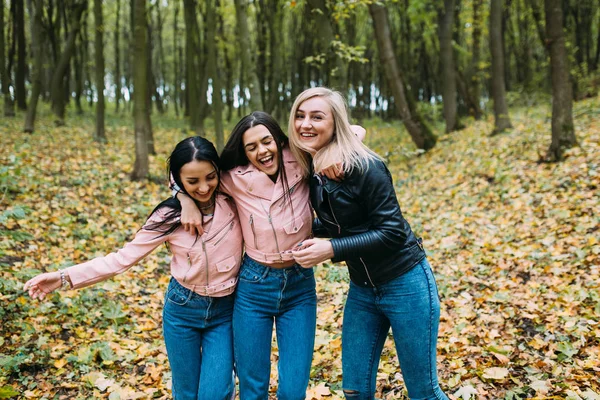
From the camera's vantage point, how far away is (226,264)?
2.75m

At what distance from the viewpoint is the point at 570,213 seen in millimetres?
6301

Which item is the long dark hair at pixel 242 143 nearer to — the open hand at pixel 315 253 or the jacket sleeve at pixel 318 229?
the jacket sleeve at pixel 318 229

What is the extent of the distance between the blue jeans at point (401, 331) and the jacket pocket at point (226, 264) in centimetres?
77

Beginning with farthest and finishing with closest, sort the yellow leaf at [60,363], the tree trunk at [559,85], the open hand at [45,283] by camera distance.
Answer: the tree trunk at [559,85], the yellow leaf at [60,363], the open hand at [45,283]

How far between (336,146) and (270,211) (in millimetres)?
543

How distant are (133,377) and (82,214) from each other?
4.18 meters

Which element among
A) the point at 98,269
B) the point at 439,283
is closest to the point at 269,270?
the point at 98,269

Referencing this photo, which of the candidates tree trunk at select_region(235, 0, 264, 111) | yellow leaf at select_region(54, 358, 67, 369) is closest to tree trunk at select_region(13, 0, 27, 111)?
tree trunk at select_region(235, 0, 264, 111)

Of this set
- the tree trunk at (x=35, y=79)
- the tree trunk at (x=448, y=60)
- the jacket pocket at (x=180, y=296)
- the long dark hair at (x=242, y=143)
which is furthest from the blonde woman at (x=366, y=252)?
the tree trunk at (x=448, y=60)

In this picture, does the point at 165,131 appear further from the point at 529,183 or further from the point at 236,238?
the point at 236,238

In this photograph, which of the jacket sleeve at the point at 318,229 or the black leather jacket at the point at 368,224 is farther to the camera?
the jacket sleeve at the point at 318,229

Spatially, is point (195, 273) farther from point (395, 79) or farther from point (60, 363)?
point (395, 79)

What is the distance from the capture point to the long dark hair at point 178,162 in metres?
2.68

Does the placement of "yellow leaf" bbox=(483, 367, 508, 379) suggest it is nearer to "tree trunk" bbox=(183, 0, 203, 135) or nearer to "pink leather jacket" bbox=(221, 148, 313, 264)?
"pink leather jacket" bbox=(221, 148, 313, 264)
